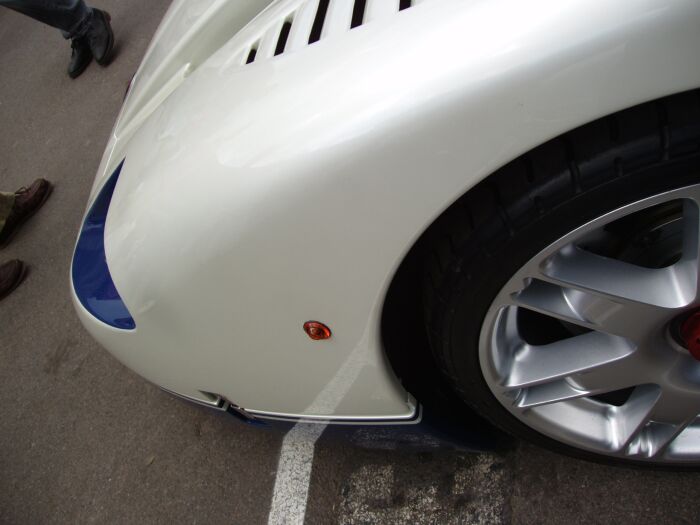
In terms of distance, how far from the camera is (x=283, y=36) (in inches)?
45.0

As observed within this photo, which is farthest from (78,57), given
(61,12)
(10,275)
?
(10,275)

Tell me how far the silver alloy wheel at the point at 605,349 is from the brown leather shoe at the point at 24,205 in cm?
309

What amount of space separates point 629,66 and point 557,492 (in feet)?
3.85

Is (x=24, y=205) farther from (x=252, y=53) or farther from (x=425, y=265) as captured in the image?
(x=425, y=265)

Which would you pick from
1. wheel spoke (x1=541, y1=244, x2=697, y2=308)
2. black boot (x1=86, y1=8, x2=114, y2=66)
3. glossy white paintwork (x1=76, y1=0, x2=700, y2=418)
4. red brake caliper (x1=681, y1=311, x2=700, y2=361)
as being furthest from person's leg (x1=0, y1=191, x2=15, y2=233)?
red brake caliper (x1=681, y1=311, x2=700, y2=361)

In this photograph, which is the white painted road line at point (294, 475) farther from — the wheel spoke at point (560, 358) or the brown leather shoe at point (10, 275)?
the brown leather shoe at point (10, 275)

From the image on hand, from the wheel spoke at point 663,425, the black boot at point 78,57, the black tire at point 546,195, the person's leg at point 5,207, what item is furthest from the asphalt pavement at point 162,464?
the black boot at point 78,57

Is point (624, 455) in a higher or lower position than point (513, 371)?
lower

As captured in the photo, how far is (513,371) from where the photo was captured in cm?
116

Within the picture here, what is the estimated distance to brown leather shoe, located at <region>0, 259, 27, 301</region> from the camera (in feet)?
9.71

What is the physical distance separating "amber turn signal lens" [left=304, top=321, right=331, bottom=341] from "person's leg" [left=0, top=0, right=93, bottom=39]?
3.63 metres

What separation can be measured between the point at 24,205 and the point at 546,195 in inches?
129

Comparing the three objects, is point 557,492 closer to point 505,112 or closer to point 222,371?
point 222,371

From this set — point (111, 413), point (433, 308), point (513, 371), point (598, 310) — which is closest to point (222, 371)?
point (433, 308)
